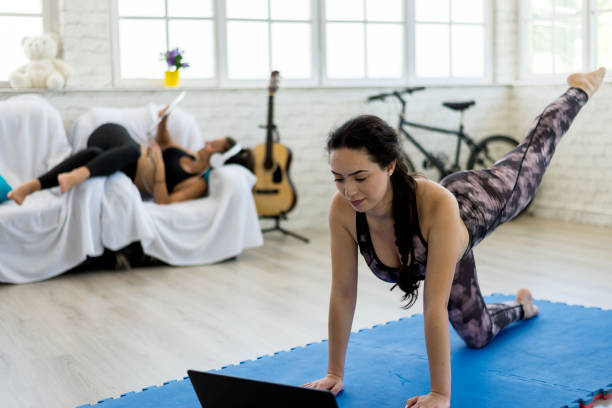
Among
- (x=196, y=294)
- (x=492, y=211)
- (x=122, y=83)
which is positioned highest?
(x=122, y=83)

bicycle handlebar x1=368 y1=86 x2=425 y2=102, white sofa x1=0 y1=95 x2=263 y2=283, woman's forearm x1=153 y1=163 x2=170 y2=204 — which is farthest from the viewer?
bicycle handlebar x1=368 y1=86 x2=425 y2=102

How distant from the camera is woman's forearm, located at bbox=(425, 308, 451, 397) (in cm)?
185

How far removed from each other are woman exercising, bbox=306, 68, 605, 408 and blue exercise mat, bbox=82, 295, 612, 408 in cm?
12

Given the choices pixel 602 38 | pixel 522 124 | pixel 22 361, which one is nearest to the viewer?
pixel 22 361

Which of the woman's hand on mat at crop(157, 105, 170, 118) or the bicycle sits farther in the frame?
the bicycle

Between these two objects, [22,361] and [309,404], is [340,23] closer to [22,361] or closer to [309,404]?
[22,361]

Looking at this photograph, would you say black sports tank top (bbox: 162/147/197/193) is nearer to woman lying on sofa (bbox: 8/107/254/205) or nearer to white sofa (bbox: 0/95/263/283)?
woman lying on sofa (bbox: 8/107/254/205)

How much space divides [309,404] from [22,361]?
1433mm

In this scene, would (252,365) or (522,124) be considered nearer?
(252,365)

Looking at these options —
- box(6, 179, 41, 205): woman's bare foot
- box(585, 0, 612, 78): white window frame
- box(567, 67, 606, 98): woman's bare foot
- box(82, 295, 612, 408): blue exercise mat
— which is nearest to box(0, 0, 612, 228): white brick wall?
box(585, 0, 612, 78): white window frame

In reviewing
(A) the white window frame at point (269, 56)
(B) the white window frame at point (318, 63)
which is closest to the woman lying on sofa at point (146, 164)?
(B) the white window frame at point (318, 63)

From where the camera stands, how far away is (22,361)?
104 inches

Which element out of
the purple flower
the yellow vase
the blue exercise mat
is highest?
the purple flower

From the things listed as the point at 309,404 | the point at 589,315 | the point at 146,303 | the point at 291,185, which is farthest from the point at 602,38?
the point at 309,404
